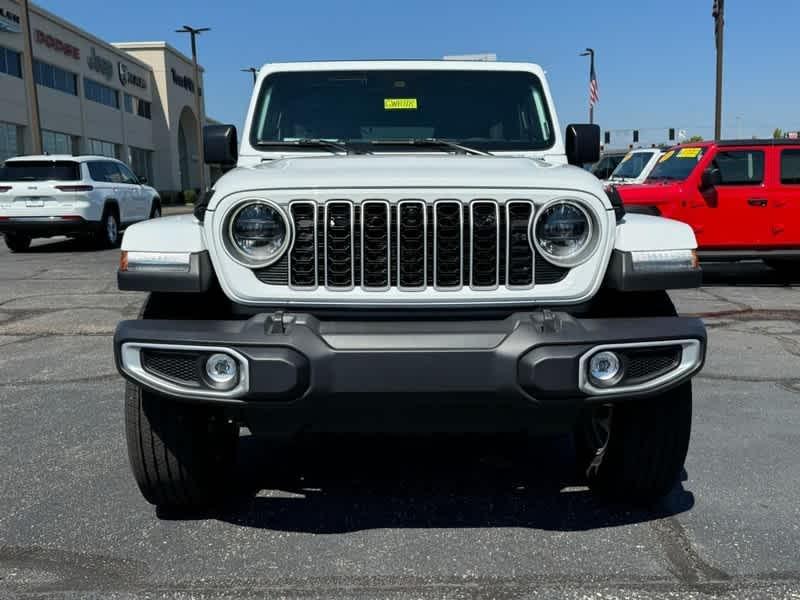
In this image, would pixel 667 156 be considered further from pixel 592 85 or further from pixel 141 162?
pixel 141 162

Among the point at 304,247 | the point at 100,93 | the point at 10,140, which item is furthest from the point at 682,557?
the point at 100,93

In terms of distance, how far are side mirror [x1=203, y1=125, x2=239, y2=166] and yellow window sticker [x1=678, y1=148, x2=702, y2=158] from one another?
779cm

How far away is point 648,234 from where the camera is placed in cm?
286

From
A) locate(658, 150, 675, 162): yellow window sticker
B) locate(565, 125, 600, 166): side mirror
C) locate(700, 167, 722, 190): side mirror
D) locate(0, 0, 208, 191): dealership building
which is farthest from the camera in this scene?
locate(0, 0, 208, 191): dealership building

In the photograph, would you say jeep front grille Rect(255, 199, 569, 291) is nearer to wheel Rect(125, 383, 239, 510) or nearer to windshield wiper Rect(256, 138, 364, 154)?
wheel Rect(125, 383, 239, 510)

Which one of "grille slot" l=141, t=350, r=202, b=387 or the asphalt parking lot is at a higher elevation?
"grille slot" l=141, t=350, r=202, b=387

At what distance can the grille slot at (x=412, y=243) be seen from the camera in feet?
9.02

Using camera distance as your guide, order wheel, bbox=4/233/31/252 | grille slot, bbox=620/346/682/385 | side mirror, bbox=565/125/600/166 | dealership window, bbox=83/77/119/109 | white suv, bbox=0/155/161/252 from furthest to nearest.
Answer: dealership window, bbox=83/77/119/109
wheel, bbox=4/233/31/252
white suv, bbox=0/155/161/252
side mirror, bbox=565/125/600/166
grille slot, bbox=620/346/682/385

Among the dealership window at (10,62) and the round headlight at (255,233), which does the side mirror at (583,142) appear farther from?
the dealership window at (10,62)

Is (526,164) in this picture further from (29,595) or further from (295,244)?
(29,595)

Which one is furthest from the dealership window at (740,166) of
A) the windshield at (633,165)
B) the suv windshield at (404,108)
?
the suv windshield at (404,108)

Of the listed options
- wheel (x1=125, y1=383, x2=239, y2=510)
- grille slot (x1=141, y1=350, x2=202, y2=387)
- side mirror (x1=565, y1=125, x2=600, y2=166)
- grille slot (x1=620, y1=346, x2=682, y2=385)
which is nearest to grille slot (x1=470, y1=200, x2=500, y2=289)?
grille slot (x1=620, y1=346, x2=682, y2=385)

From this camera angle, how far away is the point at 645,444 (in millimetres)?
3057

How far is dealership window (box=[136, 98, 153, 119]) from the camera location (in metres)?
49.4
